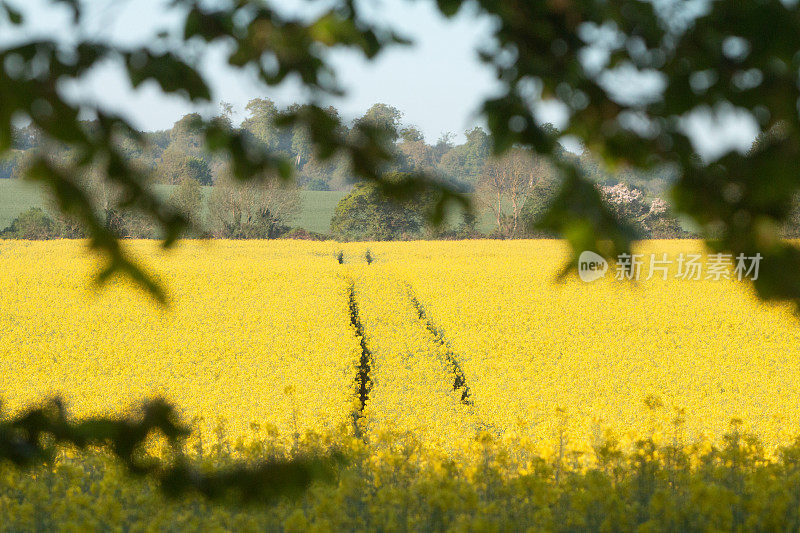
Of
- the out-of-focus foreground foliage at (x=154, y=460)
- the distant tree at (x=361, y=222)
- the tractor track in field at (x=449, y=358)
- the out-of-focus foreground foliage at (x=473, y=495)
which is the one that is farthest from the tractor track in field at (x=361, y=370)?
the distant tree at (x=361, y=222)

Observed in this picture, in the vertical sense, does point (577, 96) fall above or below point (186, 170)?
below

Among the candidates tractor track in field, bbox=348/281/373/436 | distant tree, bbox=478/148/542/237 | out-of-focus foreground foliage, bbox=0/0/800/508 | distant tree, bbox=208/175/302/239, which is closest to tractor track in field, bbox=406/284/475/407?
tractor track in field, bbox=348/281/373/436

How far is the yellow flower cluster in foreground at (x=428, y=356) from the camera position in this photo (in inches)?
240

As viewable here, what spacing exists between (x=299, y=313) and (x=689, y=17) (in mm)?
10493

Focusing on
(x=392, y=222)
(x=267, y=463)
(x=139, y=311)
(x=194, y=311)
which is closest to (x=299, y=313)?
(x=194, y=311)

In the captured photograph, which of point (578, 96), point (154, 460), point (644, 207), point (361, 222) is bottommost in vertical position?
point (154, 460)

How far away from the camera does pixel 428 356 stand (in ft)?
29.2

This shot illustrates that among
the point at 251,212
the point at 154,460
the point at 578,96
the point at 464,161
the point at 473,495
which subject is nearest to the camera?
the point at 578,96

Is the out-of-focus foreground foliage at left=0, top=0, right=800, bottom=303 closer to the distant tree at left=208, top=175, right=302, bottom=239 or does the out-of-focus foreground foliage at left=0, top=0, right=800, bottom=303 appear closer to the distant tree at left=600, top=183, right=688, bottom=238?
the distant tree at left=208, top=175, right=302, bottom=239

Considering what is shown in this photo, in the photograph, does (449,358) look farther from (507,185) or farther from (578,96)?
(507,185)

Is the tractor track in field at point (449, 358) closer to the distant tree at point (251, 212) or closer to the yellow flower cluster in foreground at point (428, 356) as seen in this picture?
the yellow flower cluster in foreground at point (428, 356)

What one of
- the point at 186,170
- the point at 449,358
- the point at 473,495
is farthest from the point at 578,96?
the point at 186,170

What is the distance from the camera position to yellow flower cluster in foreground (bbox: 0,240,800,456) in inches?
240

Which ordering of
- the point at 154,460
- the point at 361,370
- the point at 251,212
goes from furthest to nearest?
the point at 251,212
the point at 361,370
the point at 154,460
